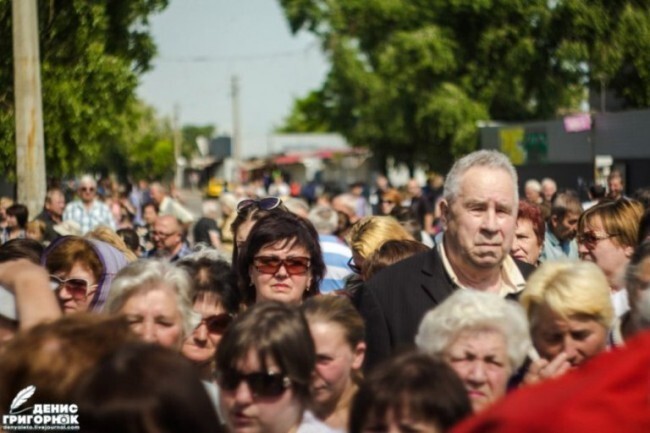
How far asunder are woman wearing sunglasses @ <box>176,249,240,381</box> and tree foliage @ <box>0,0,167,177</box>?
496 inches

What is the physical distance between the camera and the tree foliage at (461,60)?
43.1 metres

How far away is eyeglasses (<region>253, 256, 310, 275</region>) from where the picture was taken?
6.57 metres

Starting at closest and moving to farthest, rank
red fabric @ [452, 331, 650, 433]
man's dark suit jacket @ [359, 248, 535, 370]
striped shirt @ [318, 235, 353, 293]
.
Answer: red fabric @ [452, 331, 650, 433]
man's dark suit jacket @ [359, 248, 535, 370]
striped shirt @ [318, 235, 353, 293]

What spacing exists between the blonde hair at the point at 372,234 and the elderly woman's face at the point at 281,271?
1510 mm

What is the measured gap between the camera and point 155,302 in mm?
5273

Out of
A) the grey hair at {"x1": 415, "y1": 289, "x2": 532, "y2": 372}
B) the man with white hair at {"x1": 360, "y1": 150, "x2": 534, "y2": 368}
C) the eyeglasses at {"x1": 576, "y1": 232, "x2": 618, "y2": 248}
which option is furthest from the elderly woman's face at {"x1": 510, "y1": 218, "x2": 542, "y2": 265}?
the grey hair at {"x1": 415, "y1": 289, "x2": 532, "y2": 372}

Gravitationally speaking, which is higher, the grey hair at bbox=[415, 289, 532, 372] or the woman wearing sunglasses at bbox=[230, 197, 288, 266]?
the woman wearing sunglasses at bbox=[230, 197, 288, 266]

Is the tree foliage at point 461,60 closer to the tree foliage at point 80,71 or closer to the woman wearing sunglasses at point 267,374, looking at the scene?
the tree foliage at point 80,71

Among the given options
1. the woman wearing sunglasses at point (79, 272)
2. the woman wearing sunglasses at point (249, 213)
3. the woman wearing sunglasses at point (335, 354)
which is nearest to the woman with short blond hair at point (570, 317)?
the woman wearing sunglasses at point (335, 354)

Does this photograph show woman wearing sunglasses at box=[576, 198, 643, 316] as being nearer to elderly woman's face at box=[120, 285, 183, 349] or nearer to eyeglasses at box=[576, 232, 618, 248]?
eyeglasses at box=[576, 232, 618, 248]

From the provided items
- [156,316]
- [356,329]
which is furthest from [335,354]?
[156,316]

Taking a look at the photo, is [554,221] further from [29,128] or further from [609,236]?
[29,128]

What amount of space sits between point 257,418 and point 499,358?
2.84 ft

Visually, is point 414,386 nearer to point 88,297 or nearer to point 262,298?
point 262,298
